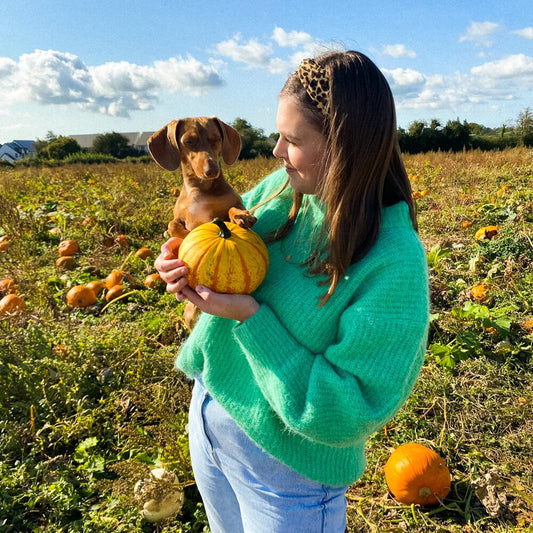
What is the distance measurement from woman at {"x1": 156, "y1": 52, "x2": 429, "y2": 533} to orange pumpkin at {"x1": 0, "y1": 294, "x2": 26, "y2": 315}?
3.52 m

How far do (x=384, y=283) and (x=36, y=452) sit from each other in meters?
2.88

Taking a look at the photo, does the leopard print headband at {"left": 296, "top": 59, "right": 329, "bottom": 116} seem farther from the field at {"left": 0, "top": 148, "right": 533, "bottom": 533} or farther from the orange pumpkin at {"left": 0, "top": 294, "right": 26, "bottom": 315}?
the orange pumpkin at {"left": 0, "top": 294, "right": 26, "bottom": 315}

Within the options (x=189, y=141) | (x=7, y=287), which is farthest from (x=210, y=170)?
(x=7, y=287)

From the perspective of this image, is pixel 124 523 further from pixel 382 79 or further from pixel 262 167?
pixel 262 167

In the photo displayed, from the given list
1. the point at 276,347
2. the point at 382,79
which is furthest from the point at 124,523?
the point at 382,79

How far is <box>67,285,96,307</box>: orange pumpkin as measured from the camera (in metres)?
4.87

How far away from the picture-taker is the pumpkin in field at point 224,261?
147cm

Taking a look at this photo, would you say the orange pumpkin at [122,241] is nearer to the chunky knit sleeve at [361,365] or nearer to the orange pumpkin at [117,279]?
the orange pumpkin at [117,279]

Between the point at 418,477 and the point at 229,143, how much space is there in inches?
82.9

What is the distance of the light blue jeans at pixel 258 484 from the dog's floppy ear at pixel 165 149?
3.17 feet

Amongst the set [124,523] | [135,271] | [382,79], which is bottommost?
[124,523]

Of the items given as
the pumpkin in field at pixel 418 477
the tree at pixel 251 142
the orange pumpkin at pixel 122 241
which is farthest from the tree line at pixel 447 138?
the pumpkin in field at pixel 418 477

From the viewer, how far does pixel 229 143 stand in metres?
2.05

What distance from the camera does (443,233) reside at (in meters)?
6.44
